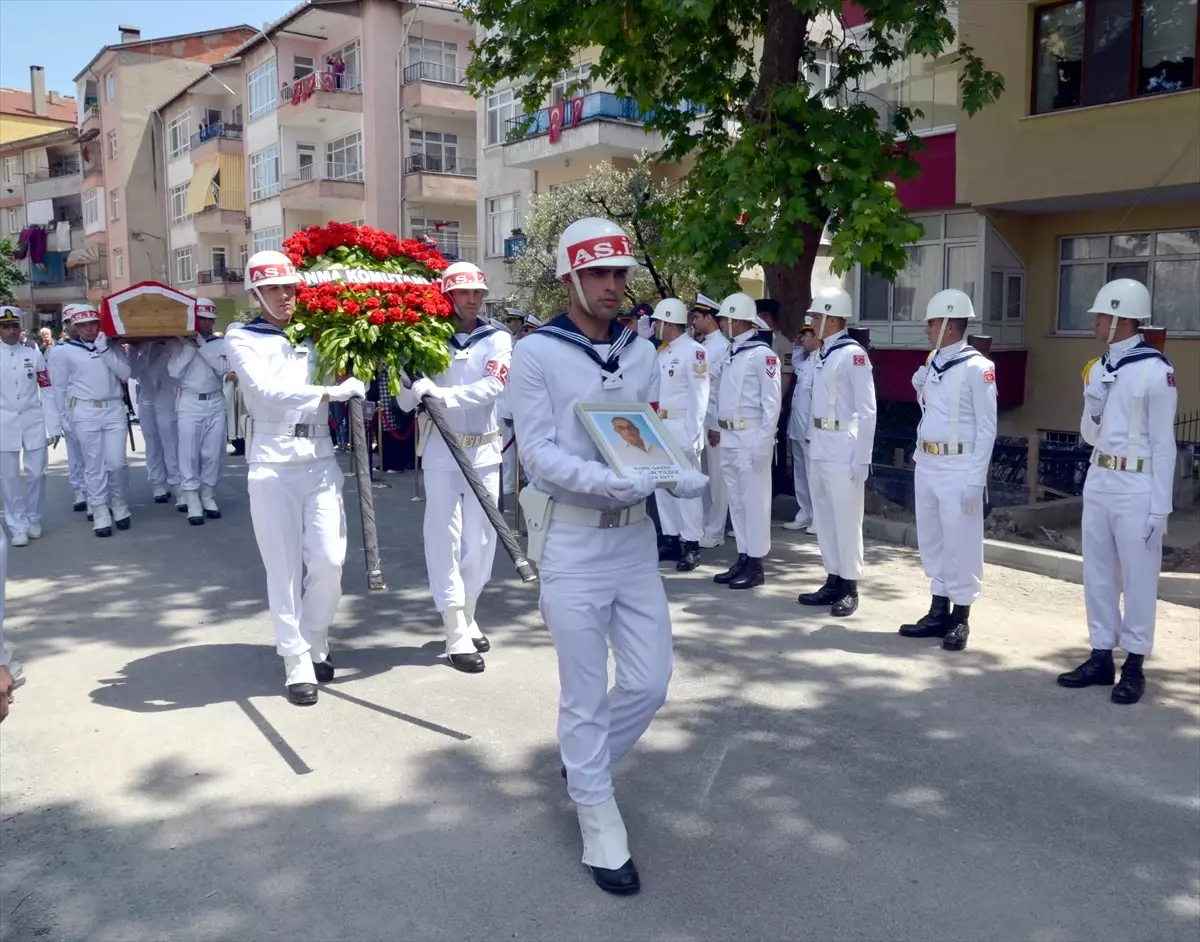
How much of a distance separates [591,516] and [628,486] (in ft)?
0.99

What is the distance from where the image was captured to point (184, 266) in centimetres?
5300

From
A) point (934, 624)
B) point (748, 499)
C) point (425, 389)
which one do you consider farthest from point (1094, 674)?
point (425, 389)

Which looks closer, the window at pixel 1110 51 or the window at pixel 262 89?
the window at pixel 1110 51

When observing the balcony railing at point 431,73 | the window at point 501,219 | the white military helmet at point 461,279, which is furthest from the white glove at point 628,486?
the balcony railing at point 431,73

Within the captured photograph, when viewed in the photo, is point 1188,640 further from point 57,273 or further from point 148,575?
point 57,273

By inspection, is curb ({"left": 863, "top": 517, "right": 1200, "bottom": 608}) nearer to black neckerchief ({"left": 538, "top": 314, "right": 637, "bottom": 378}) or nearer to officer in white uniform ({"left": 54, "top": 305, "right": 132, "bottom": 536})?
black neckerchief ({"left": 538, "top": 314, "right": 637, "bottom": 378})

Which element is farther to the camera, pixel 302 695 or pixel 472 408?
pixel 472 408

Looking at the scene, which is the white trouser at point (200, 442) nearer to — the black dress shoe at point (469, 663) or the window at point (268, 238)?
the black dress shoe at point (469, 663)

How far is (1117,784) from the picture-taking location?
16.8ft

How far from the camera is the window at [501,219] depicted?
32625mm

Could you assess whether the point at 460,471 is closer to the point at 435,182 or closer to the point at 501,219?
the point at 501,219

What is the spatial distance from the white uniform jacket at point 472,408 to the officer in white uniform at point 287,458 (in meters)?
0.67

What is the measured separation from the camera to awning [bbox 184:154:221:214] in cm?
4628

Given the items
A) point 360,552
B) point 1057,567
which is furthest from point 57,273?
point 1057,567
